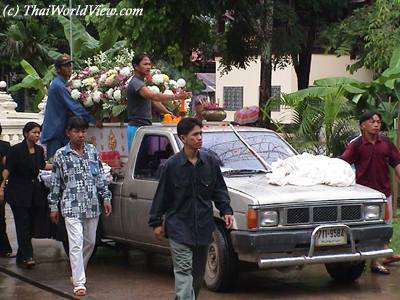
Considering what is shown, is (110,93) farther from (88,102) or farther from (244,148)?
(244,148)

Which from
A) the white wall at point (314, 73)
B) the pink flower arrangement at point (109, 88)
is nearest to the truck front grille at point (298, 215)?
the pink flower arrangement at point (109, 88)

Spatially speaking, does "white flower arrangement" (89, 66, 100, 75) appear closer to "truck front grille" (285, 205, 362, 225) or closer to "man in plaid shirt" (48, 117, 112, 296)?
"man in plaid shirt" (48, 117, 112, 296)

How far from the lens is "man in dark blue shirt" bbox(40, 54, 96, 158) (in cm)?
1102

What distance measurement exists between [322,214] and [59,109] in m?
3.76

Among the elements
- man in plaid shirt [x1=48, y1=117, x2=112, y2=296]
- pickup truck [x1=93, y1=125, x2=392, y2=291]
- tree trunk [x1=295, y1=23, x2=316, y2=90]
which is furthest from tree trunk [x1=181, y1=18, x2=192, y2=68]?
man in plaid shirt [x1=48, y1=117, x2=112, y2=296]

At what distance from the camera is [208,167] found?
7.42m

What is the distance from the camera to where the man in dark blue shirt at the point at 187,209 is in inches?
285

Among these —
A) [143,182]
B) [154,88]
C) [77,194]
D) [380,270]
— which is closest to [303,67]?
[154,88]

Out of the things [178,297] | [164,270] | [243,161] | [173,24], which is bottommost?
[164,270]

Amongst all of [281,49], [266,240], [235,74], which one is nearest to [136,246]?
[266,240]

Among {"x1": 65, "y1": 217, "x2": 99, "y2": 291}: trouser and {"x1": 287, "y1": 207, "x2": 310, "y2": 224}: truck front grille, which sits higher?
{"x1": 287, "y1": 207, "x2": 310, "y2": 224}: truck front grille

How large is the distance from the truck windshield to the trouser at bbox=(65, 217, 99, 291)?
1.63 m

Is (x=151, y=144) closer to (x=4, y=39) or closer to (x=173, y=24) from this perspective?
(x=173, y=24)

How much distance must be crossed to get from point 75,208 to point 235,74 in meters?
25.9
